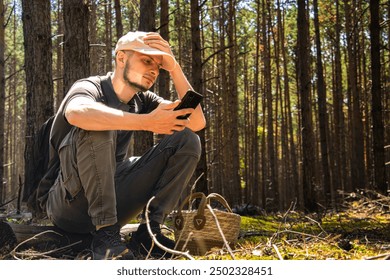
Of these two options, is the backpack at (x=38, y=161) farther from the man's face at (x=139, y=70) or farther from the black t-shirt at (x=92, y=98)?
the man's face at (x=139, y=70)

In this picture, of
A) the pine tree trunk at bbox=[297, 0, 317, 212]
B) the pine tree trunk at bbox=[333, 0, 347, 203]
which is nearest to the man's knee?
the pine tree trunk at bbox=[297, 0, 317, 212]

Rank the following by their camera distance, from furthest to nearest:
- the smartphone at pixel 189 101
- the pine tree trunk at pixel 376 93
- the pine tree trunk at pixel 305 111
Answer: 1. the pine tree trunk at pixel 305 111
2. the pine tree trunk at pixel 376 93
3. the smartphone at pixel 189 101

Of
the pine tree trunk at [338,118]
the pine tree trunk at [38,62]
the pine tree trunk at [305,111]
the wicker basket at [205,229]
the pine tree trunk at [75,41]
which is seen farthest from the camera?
the pine tree trunk at [338,118]

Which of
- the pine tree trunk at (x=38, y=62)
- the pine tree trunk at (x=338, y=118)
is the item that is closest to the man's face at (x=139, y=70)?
the pine tree trunk at (x=38, y=62)

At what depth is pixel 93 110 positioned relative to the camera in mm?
2430

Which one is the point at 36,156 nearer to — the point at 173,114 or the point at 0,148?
the point at 173,114

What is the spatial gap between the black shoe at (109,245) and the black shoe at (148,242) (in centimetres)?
33

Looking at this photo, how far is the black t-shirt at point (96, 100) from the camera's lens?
8.77ft

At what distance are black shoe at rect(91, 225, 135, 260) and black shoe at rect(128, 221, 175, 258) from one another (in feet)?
1.09

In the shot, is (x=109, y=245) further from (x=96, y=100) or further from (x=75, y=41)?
(x=75, y=41)

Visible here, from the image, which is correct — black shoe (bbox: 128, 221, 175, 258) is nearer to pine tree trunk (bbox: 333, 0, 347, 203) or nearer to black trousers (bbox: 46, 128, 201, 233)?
black trousers (bbox: 46, 128, 201, 233)

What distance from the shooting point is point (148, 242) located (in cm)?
303

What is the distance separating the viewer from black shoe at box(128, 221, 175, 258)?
9.65 ft

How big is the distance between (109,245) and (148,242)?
0.47 meters
